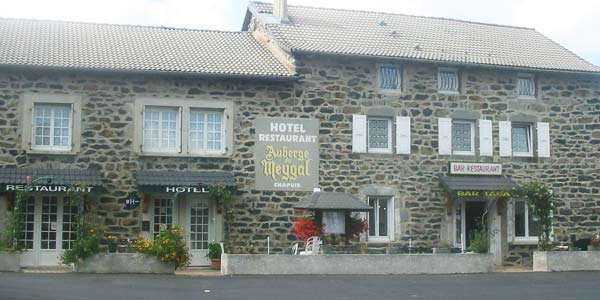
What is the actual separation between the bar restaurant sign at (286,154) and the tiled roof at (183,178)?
3.02 ft

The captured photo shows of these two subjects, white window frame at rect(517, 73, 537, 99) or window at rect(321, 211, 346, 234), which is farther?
white window frame at rect(517, 73, 537, 99)

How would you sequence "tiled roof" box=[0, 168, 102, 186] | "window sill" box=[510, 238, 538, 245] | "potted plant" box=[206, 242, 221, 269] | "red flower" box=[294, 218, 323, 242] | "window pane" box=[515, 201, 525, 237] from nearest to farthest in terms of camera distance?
"tiled roof" box=[0, 168, 102, 186] < "red flower" box=[294, 218, 323, 242] < "potted plant" box=[206, 242, 221, 269] < "window sill" box=[510, 238, 538, 245] < "window pane" box=[515, 201, 525, 237]

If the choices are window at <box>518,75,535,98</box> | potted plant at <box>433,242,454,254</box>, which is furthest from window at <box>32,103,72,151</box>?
window at <box>518,75,535,98</box>

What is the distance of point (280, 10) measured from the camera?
950 inches

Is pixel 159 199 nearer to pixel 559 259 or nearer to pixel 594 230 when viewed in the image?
pixel 559 259

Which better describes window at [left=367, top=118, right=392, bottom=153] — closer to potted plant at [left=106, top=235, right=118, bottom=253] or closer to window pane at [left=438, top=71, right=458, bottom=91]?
window pane at [left=438, top=71, right=458, bottom=91]

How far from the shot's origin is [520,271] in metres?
21.3

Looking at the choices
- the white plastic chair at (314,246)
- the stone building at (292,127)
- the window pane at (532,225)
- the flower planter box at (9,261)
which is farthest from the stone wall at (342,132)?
the flower planter box at (9,261)

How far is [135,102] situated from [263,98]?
3.08 meters

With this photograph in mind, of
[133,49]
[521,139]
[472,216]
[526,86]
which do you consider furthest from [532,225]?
[133,49]

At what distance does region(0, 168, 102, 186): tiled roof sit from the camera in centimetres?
1977

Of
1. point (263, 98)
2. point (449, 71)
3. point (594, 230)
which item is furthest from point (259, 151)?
point (594, 230)

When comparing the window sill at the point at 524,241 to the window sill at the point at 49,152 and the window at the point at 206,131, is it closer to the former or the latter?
the window at the point at 206,131

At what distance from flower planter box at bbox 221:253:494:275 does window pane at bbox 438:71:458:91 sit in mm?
4998
